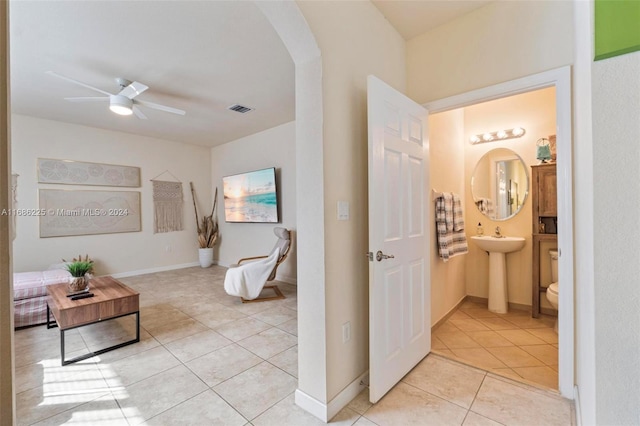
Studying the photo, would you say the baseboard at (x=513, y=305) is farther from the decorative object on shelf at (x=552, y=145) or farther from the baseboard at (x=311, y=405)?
the baseboard at (x=311, y=405)

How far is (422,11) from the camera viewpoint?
2051 mm

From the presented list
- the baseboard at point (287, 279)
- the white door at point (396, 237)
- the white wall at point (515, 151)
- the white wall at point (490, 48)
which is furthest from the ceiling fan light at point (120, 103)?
the white wall at point (515, 151)

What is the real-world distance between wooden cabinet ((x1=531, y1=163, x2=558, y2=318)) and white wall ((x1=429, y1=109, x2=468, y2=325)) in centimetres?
70

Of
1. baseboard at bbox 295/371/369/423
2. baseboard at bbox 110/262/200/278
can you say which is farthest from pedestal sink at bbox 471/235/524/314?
baseboard at bbox 110/262/200/278

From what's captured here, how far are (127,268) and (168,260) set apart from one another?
70 centimetres

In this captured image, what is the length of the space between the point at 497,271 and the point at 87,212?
615cm

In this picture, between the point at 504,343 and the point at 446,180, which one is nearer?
the point at 504,343

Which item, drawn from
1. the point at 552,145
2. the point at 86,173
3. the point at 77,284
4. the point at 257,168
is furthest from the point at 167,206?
the point at 552,145

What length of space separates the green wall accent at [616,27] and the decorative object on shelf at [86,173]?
6.02m

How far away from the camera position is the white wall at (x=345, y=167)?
5.07 ft

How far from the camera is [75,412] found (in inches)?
64.5

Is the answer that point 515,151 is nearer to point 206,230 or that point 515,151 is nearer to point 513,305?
point 513,305

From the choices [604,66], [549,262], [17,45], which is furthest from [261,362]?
[17,45]

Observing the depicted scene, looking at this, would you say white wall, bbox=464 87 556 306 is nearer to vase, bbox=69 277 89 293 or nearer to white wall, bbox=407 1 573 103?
white wall, bbox=407 1 573 103
